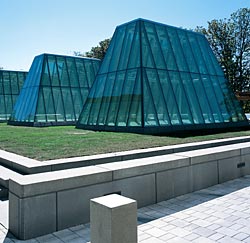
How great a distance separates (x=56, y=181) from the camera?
5.02 m

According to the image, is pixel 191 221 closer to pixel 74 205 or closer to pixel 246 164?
pixel 74 205

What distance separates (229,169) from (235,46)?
1501 inches

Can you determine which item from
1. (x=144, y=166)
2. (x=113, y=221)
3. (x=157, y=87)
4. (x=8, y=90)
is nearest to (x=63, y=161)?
(x=144, y=166)

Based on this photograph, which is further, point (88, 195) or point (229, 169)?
point (229, 169)

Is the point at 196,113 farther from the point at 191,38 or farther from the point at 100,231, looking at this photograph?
the point at 100,231

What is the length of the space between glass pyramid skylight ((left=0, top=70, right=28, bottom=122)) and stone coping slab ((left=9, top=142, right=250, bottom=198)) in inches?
1290

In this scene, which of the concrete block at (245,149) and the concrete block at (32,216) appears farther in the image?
the concrete block at (245,149)

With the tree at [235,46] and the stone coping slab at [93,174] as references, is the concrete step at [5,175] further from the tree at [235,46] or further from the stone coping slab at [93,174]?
the tree at [235,46]

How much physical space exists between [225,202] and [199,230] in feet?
6.19

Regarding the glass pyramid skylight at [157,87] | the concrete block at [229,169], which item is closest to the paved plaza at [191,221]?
the concrete block at [229,169]

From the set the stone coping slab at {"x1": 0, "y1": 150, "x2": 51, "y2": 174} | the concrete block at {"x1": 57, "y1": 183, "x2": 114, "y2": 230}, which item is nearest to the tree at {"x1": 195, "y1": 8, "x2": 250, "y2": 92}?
the stone coping slab at {"x1": 0, "y1": 150, "x2": 51, "y2": 174}

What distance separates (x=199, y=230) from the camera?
4.91m

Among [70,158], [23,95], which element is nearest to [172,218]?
[70,158]

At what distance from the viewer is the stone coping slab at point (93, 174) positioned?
15.8ft
